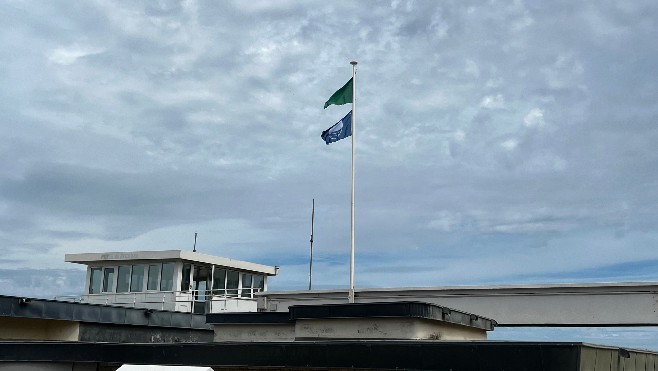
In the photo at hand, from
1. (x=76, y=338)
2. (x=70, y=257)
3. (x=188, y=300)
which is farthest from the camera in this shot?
(x=70, y=257)

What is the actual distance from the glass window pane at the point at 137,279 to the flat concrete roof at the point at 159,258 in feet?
1.85

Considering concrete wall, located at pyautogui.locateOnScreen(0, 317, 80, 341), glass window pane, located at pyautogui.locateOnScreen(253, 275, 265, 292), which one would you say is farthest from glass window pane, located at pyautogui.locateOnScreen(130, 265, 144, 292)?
concrete wall, located at pyautogui.locateOnScreen(0, 317, 80, 341)

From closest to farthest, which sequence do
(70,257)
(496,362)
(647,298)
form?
(496,362), (647,298), (70,257)

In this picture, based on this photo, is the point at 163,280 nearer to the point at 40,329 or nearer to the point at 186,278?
the point at 186,278

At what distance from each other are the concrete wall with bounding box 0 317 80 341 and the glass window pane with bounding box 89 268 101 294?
39.3 ft

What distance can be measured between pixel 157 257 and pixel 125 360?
59.2ft

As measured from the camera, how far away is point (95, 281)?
38.6 m

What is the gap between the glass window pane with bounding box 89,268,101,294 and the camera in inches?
1512

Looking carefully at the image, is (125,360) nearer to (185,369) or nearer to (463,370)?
(185,369)

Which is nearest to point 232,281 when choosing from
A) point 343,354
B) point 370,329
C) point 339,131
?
point 339,131

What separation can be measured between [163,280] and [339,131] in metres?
13.2

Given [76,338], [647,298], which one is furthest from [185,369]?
[647,298]

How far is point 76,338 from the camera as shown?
25906mm

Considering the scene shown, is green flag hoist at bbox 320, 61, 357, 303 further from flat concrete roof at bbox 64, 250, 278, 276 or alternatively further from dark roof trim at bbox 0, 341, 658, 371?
dark roof trim at bbox 0, 341, 658, 371
